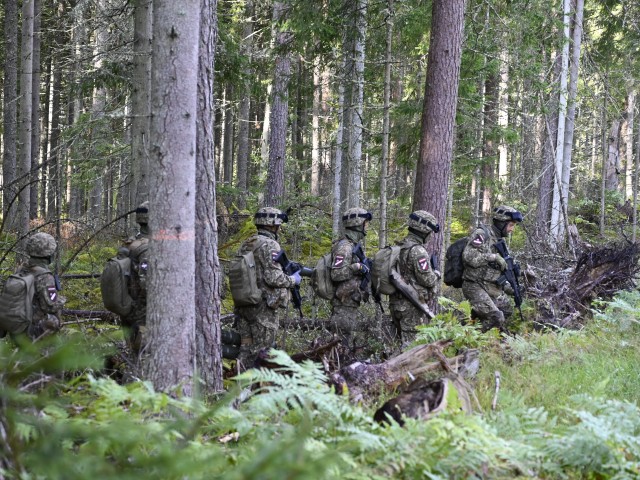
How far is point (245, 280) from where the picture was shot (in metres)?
7.38

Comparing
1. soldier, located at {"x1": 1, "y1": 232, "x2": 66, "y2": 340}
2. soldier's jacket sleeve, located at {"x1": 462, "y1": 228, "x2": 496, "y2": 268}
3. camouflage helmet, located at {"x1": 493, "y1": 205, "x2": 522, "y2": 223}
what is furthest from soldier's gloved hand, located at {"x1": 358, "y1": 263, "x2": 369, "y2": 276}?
soldier, located at {"x1": 1, "y1": 232, "x2": 66, "y2": 340}

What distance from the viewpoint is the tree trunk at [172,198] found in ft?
13.7

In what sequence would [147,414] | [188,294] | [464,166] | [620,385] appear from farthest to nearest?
[464,166] → [620,385] → [188,294] → [147,414]

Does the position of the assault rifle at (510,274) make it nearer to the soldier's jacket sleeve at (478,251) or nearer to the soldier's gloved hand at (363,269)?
the soldier's jacket sleeve at (478,251)

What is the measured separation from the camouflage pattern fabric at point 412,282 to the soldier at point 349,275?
55 centimetres

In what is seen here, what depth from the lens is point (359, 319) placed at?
8961 mm

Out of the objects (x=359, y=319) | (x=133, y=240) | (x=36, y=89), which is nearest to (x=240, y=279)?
(x=133, y=240)

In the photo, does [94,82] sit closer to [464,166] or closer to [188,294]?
[464,166]

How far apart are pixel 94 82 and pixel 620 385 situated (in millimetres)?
10858

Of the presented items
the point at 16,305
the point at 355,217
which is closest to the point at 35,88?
the point at 16,305

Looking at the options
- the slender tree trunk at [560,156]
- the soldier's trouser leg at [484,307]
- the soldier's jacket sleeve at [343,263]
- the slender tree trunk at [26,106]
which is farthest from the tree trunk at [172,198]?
the slender tree trunk at [560,156]

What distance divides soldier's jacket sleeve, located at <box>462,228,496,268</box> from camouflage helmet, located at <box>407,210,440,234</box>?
1.21 m

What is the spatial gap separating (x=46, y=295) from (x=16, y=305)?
324 mm

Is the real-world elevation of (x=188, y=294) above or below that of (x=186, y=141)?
below
